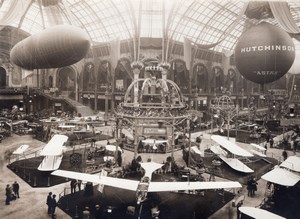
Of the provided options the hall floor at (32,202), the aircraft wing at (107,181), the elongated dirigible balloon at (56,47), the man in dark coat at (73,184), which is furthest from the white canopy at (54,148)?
the elongated dirigible balloon at (56,47)

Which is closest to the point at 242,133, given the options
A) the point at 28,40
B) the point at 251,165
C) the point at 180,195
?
the point at 251,165

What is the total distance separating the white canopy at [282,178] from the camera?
17.2m

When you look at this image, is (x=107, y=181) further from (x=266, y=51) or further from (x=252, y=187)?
(x=266, y=51)

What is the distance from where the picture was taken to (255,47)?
14.7m

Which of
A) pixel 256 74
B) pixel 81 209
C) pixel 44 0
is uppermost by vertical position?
pixel 44 0

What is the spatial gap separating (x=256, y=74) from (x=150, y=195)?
33.6 ft

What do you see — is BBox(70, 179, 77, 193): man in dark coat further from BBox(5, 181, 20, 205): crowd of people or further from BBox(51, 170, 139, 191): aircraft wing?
BBox(5, 181, 20, 205): crowd of people

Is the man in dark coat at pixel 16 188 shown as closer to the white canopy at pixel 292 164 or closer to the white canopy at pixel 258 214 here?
the white canopy at pixel 258 214

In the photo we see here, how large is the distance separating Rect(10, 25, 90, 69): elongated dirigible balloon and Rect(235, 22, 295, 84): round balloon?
29.8 feet

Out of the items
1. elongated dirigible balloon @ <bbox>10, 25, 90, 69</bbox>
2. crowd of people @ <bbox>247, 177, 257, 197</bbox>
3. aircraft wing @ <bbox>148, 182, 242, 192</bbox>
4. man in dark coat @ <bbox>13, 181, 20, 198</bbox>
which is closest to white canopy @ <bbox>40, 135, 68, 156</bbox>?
man in dark coat @ <bbox>13, 181, 20, 198</bbox>

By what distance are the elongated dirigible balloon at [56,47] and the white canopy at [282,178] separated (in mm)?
14579

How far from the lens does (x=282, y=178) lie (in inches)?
701

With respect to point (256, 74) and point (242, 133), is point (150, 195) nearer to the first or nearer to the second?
point (256, 74)

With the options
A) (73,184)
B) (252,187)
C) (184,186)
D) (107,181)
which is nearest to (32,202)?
(73,184)
